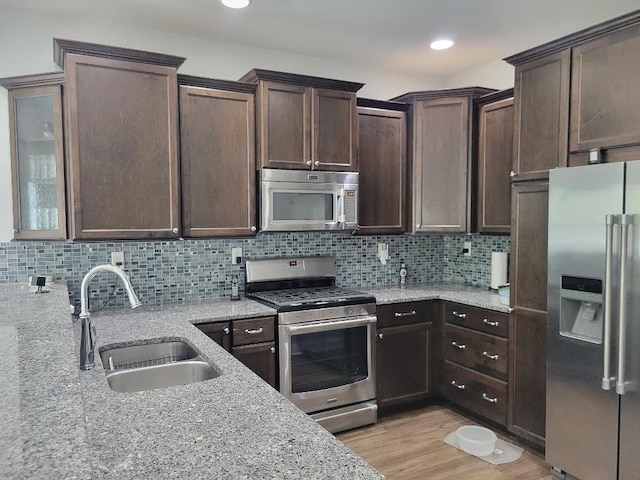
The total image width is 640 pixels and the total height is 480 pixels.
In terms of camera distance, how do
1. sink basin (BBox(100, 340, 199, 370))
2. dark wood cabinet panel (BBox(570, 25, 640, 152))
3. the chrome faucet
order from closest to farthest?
the chrome faucet < sink basin (BBox(100, 340, 199, 370)) < dark wood cabinet panel (BBox(570, 25, 640, 152))

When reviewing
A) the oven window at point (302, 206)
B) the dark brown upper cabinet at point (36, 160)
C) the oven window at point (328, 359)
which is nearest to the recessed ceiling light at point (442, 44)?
the oven window at point (302, 206)

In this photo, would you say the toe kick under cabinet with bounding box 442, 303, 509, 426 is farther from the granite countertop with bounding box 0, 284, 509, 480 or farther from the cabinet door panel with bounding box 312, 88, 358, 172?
the granite countertop with bounding box 0, 284, 509, 480

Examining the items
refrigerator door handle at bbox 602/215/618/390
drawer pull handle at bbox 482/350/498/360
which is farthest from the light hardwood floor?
refrigerator door handle at bbox 602/215/618/390

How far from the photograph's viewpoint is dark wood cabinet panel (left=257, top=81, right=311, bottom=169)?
306 centimetres

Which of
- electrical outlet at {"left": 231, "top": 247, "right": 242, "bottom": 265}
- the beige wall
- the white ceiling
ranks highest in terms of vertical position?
the white ceiling

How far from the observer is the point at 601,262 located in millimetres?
2225

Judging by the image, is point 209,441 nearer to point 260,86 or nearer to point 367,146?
point 260,86

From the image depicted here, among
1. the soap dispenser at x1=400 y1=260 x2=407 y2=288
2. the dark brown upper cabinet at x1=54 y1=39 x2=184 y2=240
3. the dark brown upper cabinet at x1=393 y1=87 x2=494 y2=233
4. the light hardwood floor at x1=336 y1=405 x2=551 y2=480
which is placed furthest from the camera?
the soap dispenser at x1=400 y1=260 x2=407 y2=288

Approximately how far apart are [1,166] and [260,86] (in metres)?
1.65

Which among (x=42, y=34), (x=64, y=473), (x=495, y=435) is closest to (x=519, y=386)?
(x=495, y=435)

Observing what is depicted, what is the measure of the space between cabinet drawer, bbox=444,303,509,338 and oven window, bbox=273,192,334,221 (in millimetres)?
1143

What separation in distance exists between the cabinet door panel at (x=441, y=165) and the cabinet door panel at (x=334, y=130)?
0.61m

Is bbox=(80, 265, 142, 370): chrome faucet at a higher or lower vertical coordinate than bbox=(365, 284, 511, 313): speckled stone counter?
higher

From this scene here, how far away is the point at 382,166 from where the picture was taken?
11.9ft
